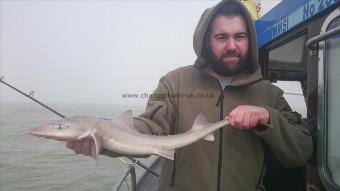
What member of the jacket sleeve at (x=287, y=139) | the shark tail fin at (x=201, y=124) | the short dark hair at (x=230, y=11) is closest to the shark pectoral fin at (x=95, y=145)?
the shark tail fin at (x=201, y=124)

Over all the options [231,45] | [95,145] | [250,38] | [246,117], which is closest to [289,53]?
[250,38]

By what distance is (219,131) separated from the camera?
3260 millimetres

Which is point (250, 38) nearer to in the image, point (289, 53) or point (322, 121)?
point (322, 121)

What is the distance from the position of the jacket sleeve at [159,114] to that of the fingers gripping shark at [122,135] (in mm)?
234

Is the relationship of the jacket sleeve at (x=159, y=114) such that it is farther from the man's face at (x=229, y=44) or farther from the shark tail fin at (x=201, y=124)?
the man's face at (x=229, y=44)

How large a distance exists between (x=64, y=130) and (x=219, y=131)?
133 cm

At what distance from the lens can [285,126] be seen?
3.08m

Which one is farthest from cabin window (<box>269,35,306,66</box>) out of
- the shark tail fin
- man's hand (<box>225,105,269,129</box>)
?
A: the shark tail fin

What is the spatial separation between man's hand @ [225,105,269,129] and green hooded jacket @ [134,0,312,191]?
12 centimetres

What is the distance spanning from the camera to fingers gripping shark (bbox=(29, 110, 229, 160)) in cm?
260

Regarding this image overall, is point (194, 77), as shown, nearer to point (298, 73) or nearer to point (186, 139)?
point (186, 139)

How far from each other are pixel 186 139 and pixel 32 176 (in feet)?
53.8

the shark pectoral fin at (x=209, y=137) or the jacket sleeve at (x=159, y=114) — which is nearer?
the shark pectoral fin at (x=209, y=137)

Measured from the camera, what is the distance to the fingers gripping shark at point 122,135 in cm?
260
